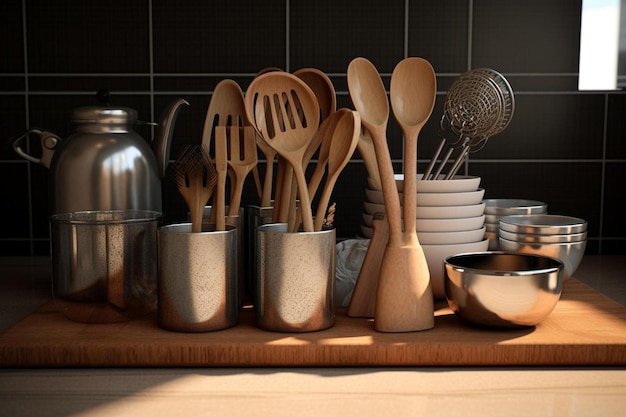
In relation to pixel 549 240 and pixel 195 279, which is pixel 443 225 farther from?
pixel 195 279

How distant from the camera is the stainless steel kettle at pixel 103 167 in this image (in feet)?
3.72

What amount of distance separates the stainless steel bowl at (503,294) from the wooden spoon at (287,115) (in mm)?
196

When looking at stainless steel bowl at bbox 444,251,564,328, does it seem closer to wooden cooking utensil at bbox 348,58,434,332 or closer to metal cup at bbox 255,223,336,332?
wooden cooking utensil at bbox 348,58,434,332

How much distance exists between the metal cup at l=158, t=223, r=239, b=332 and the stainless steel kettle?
233 millimetres

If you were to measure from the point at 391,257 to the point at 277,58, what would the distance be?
703mm

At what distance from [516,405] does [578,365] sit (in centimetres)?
17

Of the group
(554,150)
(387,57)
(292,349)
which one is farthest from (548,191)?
(292,349)

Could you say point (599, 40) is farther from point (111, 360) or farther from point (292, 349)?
point (111, 360)

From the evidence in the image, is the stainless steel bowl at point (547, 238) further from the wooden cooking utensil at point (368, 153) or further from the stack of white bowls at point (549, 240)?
the wooden cooking utensil at point (368, 153)

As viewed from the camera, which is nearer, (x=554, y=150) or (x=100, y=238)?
(x=100, y=238)

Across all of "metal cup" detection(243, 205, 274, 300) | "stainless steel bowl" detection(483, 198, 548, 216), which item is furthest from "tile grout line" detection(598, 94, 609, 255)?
"metal cup" detection(243, 205, 274, 300)

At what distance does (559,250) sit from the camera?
1.14 m

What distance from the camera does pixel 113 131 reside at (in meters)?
1.17

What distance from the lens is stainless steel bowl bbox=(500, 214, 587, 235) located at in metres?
1.13
